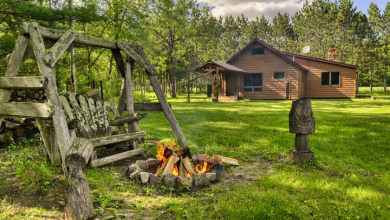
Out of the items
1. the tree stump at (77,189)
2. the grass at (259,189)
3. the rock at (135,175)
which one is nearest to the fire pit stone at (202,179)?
the grass at (259,189)

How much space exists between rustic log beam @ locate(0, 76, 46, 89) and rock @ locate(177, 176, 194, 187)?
2.65 m

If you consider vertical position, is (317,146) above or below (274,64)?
below

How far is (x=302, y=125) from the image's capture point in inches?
199

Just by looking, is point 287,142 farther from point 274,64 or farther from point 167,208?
point 274,64

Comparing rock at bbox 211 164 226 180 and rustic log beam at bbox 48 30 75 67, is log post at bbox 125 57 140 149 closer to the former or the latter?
rustic log beam at bbox 48 30 75 67

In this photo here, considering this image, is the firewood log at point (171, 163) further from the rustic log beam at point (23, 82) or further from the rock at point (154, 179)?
the rustic log beam at point (23, 82)

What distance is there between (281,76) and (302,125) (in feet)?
68.5

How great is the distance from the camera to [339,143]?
274 inches

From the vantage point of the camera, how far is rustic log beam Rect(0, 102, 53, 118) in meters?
3.87

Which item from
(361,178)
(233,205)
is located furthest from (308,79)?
(233,205)

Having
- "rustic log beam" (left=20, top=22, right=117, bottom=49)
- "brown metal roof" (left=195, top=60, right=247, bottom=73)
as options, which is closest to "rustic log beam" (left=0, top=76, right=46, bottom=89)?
"rustic log beam" (left=20, top=22, right=117, bottom=49)

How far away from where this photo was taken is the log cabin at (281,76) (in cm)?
2366

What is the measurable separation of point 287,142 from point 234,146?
1.56m

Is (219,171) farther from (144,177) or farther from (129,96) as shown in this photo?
(129,96)
